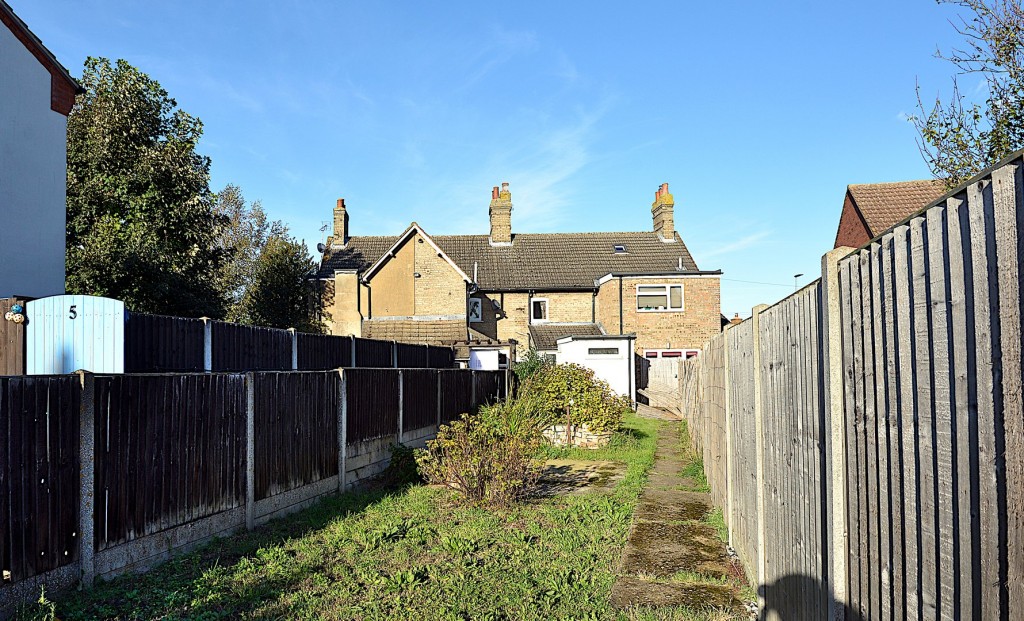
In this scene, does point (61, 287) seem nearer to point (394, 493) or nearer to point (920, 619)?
point (394, 493)

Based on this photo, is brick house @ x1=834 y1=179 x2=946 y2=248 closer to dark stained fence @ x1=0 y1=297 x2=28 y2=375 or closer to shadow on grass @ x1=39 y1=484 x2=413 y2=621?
shadow on grass @ x1=39 y1=484 x2=413 y2=621

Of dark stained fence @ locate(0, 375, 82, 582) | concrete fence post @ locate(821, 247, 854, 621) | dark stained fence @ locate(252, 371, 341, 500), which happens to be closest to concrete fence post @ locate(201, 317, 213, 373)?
dark stained fence @ locate(252, 371, 341, 500)

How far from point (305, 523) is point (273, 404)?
1375 millimetres

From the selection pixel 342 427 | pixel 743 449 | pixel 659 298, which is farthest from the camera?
pixel 659 298

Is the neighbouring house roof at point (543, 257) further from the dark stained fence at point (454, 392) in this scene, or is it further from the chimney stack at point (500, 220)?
the dark stained fence at point (454, 392)

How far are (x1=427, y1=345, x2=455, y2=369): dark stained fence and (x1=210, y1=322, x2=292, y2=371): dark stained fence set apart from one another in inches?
325

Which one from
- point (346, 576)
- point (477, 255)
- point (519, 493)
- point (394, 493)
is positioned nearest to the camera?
point (346, 576)

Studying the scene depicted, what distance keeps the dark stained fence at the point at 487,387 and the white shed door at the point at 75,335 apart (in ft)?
30.5

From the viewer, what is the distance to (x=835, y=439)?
2.97 meters

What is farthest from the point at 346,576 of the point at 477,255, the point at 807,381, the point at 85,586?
the point at 477,255

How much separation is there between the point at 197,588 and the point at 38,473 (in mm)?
1429

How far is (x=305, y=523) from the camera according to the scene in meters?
7.72

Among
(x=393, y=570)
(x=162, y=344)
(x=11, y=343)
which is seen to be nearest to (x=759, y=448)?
(x=393, y=570)

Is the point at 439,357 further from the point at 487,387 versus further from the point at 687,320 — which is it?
the point at 687,320
